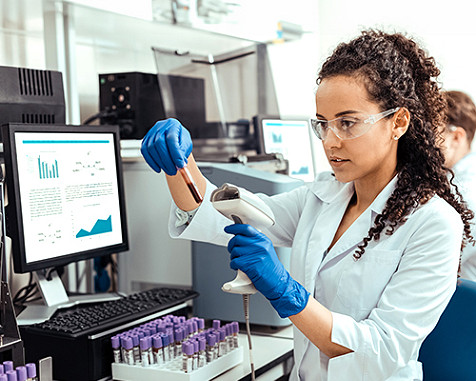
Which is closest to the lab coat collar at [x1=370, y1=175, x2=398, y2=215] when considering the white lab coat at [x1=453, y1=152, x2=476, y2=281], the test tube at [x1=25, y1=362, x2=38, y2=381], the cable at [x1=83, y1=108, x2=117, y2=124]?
the white lab coat at [x1=453, y1=152, x2=476, y2=281]

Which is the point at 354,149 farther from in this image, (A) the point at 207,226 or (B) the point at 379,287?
(A) the point at 207,226

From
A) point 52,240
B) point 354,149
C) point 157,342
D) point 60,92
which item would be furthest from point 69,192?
point 354,149

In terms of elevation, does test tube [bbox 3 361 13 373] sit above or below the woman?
below

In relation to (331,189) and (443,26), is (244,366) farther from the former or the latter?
(443,26)

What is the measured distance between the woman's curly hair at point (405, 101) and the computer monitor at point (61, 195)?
653 mm

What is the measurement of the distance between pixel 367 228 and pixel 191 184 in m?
0.40

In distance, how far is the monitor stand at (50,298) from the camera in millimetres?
1427

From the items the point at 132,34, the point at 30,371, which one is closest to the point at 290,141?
the point at 132,34

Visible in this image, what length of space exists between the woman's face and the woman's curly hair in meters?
0.02

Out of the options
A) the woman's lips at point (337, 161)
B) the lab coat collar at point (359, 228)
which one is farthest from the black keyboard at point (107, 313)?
the woman's lips at point (337, 161)

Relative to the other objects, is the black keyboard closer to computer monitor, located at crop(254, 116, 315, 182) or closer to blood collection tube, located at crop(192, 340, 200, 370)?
blood collection tube, located at crop(192, 340, 200, 370)

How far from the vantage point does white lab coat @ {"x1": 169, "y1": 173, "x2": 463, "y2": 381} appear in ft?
3.61

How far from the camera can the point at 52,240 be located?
1.42 m

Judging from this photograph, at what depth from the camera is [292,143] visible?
8.27ft
